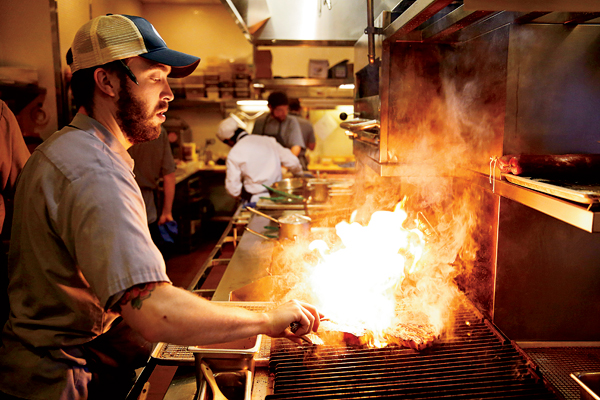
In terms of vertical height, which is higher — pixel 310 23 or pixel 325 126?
pixel 310 23

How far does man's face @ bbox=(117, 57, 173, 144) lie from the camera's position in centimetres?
128

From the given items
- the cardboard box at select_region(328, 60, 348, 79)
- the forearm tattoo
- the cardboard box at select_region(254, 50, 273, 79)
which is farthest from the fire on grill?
the cardboard box at select_region(254, 50, 273, 79)

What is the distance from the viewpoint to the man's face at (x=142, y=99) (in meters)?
1.28

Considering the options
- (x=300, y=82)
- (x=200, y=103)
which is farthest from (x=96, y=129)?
(x=200, y=103)

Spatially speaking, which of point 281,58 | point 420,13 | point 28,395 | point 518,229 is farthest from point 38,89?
point 281,58

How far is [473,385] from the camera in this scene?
4.36ft

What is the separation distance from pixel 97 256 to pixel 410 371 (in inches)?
41.4

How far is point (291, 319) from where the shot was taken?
4.13ft

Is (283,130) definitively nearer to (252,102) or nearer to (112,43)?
(252,102)

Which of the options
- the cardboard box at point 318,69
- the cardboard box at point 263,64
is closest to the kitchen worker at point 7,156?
the cardboard box at point 263,64

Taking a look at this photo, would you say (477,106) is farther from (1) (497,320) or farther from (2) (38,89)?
(2) (38,89)

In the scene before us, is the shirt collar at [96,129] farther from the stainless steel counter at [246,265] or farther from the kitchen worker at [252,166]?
the kitchen worker at [252,166]

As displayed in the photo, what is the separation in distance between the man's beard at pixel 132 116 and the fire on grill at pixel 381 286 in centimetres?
100

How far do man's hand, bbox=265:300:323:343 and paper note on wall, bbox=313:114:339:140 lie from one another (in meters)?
7.82
